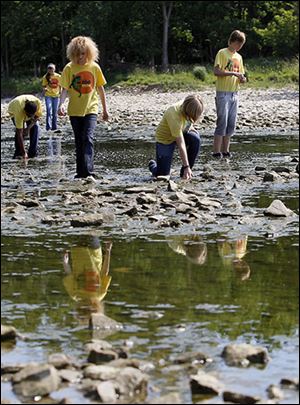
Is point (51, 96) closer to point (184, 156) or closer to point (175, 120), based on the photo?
point (175, 120)

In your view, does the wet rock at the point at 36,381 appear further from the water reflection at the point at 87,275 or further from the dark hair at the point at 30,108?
the dark hair at the point at 30,108

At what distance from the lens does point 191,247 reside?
834 cm

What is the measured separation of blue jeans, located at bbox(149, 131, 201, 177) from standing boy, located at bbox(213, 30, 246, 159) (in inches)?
83.3

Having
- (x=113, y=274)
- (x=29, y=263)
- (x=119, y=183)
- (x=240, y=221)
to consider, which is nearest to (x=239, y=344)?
(x=113, y=274)

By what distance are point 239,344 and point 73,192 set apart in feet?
22.6

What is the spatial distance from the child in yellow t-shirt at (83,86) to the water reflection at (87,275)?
4180 mm

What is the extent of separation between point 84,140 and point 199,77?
41384 mm

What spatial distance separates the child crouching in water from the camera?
12.0 m

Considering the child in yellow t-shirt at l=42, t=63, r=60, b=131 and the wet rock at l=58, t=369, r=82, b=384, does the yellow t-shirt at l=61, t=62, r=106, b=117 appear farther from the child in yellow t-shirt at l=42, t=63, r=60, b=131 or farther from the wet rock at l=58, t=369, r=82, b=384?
the child in yellow t-shirt at l=42, t=63, r=60, b=131

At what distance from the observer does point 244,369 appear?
16.9 feet

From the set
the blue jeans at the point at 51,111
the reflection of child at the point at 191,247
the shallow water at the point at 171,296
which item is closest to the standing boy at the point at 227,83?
the shallow water at the point at 171,296

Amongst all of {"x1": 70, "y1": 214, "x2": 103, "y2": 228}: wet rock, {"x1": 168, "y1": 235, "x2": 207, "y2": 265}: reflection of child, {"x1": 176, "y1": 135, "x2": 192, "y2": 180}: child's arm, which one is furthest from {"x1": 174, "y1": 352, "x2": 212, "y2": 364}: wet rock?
{"x1": 176, "y1": 135, "x2": 192, "y2": 180}: child's arm

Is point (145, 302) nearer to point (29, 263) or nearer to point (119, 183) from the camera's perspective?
point (29, 263)

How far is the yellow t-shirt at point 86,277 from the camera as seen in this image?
6.78 meters
